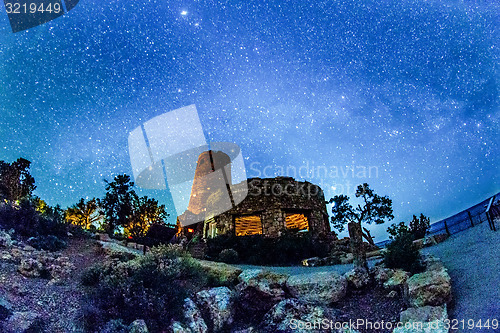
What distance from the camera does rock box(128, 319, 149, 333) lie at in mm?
7416

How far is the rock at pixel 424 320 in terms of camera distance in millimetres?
7297

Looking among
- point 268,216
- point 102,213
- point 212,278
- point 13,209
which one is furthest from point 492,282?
point 102,213

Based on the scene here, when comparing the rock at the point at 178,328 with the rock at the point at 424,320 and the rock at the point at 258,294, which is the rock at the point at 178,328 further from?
the rock at the point at 424,320

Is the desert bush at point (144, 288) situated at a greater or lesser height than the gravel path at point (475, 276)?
greater

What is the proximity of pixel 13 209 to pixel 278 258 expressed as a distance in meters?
15.4

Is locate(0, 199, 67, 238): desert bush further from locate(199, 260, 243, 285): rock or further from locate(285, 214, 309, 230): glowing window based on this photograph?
locate(285, 214, 309, 230): glowing window

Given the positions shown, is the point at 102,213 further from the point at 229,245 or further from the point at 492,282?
the point at 492,282

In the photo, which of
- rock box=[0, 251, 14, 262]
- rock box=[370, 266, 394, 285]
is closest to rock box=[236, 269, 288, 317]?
rock box=[370, 266, 394, 285]

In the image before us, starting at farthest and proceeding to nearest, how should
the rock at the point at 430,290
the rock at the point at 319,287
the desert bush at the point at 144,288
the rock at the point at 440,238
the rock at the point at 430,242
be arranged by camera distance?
the rock at the point at 440,238 < the rock at the point at 430,242 < the rock at the point at 319,287 < the desert bush at the point at 144,288 < the rock at the point at 430,290

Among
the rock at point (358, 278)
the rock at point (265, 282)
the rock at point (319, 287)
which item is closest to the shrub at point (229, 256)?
the rock at point (265, 282)

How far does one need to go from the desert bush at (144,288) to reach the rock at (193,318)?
220 millimetres

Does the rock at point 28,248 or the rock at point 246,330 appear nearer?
the rock at point 246,330

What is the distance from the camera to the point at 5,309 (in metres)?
7.55

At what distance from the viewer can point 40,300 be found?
8.68 m
